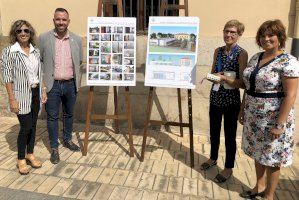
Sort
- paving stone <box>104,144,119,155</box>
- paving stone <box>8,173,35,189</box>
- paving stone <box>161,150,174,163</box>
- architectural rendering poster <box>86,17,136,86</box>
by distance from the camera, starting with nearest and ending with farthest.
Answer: paving stone <box>8,173,35,189</box>, architectural rendering poster <box>86,17,136,86</box>, paving stone <box>161,150,174,163</box>, paving stone <box>104,144,119,155</box>

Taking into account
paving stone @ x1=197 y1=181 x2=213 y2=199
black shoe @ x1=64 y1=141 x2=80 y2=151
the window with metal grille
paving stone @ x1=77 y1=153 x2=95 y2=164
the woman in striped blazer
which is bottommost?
paving stone @ x1=197 y1=181 x2=213 y2=199

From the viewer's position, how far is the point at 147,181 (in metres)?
3.68

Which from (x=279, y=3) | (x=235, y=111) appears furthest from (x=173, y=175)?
(x=279, y=3)

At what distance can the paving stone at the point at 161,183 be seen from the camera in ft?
11.5

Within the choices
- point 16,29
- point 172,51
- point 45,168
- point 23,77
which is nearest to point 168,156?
point 172,51

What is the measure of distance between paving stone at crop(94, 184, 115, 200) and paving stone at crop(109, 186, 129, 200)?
0.14 ft

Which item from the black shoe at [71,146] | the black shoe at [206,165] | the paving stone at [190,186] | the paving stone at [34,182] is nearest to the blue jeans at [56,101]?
the black shoe at [71,146]

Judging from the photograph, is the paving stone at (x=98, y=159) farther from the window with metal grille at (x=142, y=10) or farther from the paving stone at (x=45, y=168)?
the window with metal grille at (x=142, y=10)

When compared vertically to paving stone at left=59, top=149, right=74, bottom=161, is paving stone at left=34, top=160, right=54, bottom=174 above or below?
below

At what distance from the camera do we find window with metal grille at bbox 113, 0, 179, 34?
5118 mm

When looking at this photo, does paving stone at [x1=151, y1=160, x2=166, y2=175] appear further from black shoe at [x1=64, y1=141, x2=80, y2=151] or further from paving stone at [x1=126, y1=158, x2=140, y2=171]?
black shoe at [x1=64, y1=141, x2=80, y2=151]

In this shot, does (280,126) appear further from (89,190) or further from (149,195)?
(89,190)

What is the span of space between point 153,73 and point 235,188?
5.74ft

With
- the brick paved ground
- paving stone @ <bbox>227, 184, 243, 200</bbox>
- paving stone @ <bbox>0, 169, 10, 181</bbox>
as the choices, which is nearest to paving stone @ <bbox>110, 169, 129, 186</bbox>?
the brick paved ground
